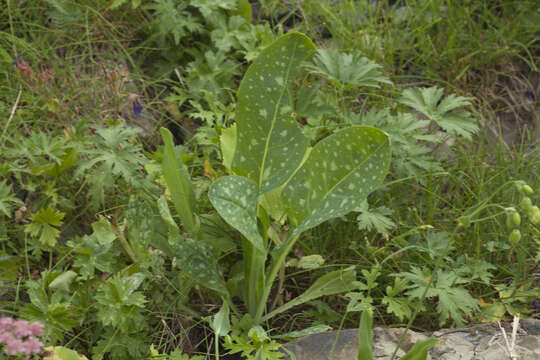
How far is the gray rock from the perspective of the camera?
1.89m

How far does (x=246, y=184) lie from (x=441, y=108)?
3.79 ft

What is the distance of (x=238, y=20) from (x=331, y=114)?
2.75ft

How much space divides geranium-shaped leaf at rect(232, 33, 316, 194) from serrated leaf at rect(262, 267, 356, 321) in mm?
458

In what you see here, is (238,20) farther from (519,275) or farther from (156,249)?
(519,275)

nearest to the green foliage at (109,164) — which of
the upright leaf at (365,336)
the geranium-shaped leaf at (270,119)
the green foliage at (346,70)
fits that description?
the geranium-shaped leaf at (270,119)

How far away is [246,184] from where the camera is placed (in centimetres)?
184

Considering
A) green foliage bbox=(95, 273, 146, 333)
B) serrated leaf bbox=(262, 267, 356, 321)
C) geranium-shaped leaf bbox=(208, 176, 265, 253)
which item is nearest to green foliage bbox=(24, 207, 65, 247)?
green foliage bbox=(95, 273, 146, 333)

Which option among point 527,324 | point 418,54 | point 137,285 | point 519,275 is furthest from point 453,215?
point 137,285

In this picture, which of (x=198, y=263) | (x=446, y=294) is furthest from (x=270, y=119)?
(x=446, y=294)

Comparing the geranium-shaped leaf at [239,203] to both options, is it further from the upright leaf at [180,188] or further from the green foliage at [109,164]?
the green foliage at [109,164]

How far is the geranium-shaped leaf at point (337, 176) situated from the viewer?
70.4 inches

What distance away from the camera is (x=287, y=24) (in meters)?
3.41

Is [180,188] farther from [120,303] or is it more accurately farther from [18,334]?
[18,334]

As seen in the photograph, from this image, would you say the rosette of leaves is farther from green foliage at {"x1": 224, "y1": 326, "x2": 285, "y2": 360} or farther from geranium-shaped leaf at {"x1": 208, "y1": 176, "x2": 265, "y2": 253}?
green foliage at {"x1": 224, "y1": 326, "x2": 285, "y2": 360}
